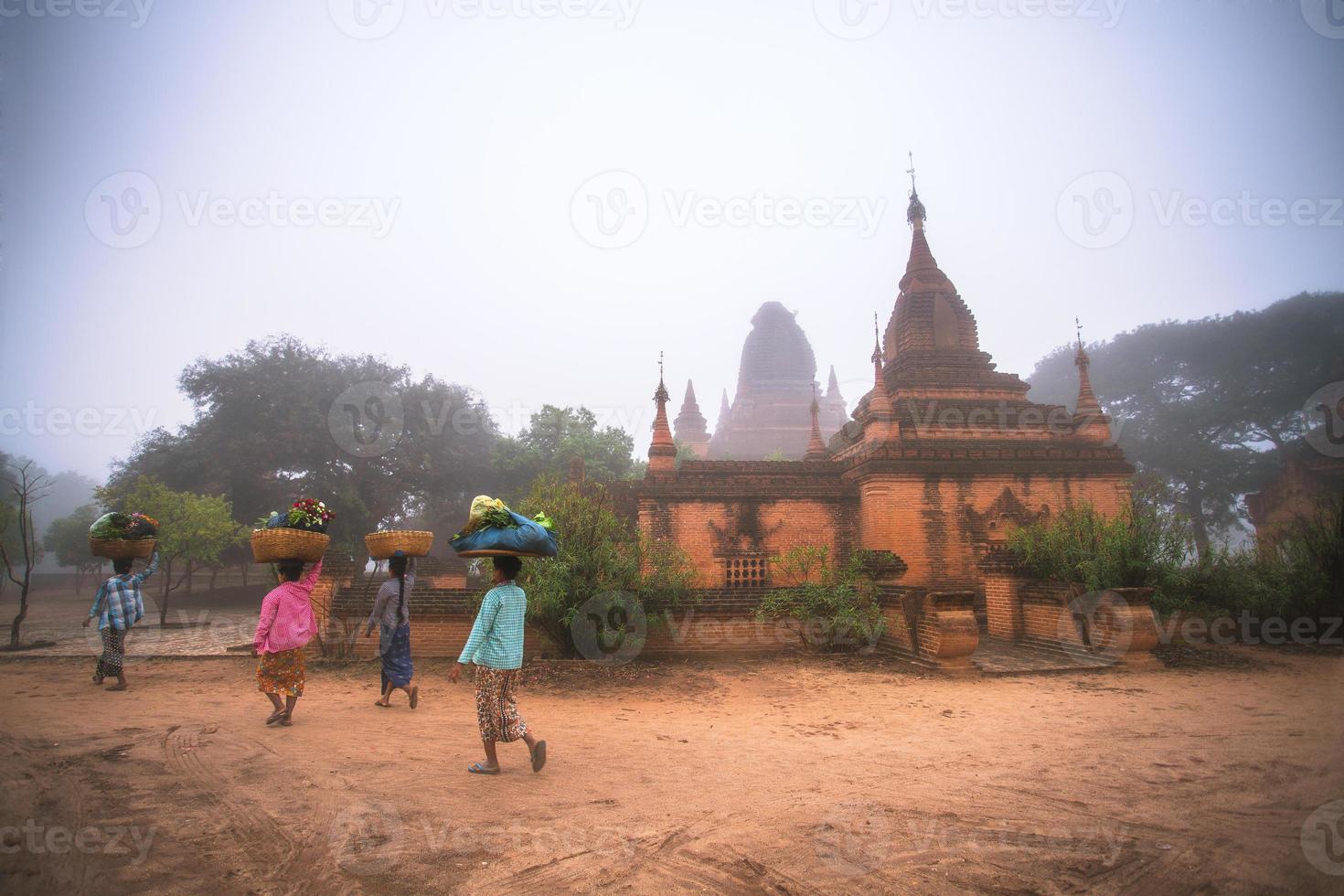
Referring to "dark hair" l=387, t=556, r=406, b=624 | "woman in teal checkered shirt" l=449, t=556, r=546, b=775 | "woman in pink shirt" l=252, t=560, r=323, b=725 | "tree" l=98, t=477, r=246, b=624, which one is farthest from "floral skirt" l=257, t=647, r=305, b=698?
"tree" l=98, t=477, r=246, b=624

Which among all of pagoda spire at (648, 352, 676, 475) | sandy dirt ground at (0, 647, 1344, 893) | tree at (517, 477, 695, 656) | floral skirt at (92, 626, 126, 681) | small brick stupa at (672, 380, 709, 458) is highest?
small brick stupa at (672, 380, 709, 458)

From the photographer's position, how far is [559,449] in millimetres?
31531

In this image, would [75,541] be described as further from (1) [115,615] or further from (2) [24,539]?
(1) [115,615]

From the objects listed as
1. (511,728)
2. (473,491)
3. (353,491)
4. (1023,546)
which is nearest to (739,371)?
(473,491)

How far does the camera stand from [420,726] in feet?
19.5

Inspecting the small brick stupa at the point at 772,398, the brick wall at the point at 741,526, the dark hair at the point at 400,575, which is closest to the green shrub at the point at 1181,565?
the brick wall at the point at 741,526

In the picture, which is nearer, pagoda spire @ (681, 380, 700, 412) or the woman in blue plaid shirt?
the woman in blue plaid shirt

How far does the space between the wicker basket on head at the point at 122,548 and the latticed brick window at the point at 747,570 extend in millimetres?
11406

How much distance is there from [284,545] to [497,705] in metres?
3.42

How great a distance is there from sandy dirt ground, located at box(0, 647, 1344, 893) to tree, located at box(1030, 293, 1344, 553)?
32.5 metres

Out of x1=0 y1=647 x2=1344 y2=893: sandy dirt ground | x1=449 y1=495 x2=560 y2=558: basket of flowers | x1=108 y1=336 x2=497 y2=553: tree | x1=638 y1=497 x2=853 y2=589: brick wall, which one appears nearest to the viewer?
x1=0 y1=647 x2=1344 y2=893: sandy dirt ground

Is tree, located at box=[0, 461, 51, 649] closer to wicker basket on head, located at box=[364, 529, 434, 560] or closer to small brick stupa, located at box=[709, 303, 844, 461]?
wicker basket on head, located at box=[364, 529, 434, 560]

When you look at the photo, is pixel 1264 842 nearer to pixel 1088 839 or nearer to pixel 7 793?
pixel 1088 839

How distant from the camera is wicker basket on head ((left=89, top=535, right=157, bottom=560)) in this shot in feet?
25.5
